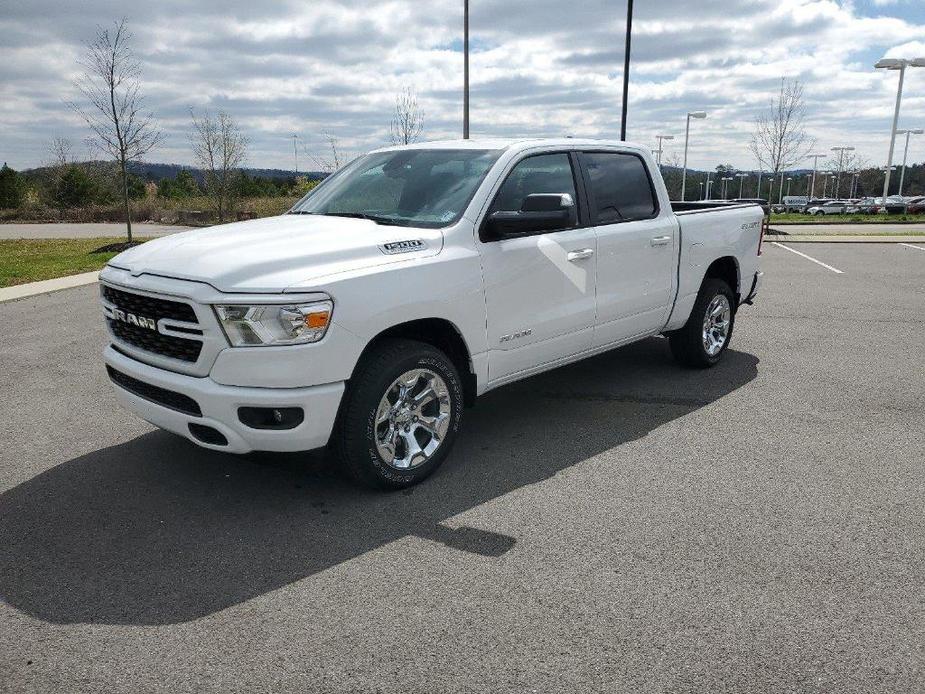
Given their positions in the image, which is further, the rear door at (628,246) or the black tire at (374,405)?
the rear door at (628,246)

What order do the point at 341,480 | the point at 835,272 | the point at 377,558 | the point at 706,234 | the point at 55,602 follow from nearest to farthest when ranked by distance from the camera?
the point at 55,602
the point at 377,558
the point at 341,480
the point at 706,234
the point at 835,272

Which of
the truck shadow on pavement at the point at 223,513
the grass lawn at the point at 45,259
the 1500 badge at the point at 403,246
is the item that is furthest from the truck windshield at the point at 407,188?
the grass lawn at the point at 45,259

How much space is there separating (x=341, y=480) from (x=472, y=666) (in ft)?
6.19

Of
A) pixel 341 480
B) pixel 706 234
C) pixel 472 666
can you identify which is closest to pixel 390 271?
pixel 341 480

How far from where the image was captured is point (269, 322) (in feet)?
11.9

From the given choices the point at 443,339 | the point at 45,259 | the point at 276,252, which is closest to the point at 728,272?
the point at 443,339

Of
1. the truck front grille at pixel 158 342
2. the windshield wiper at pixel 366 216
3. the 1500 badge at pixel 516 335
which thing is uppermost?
the windshield wiper at pixel 366 216

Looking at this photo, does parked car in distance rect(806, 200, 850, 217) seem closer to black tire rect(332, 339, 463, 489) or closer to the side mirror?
the side mirror

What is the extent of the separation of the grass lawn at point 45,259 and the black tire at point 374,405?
11.1m

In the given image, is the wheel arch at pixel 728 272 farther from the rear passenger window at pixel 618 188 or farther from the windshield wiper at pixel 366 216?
the windshield wiper at pixel 366 216

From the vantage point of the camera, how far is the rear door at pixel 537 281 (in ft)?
14.9

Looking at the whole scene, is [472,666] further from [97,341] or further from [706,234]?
[97,341]

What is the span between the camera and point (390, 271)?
394cm

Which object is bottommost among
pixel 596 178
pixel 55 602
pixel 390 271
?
pixel 55 602
